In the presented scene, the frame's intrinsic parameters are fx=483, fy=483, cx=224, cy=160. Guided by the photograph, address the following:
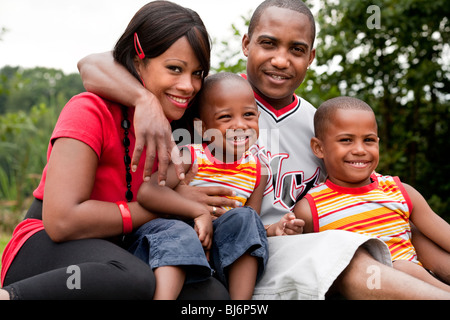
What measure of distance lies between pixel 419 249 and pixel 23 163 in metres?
5.51

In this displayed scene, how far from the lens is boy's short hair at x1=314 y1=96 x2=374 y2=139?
100 inches

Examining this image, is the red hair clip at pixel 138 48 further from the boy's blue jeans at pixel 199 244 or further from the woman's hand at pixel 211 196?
the boy's blue jeans at pixel 199 244

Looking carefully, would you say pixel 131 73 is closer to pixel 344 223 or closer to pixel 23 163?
pixel 344 223

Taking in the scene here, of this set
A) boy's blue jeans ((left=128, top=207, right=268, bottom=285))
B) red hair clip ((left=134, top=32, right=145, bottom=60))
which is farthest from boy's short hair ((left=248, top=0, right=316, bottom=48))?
boy's blue jeans ((left=128, top=207, right=268, bottom=285))

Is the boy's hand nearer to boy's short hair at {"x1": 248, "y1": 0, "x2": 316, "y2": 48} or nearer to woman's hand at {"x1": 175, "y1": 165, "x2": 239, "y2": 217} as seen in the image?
woman's hand at {"x1": 175, "y1": 165, "x2": 239, "y2": 217}

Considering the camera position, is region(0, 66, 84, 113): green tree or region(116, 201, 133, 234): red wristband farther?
region(0, 66, 84, 113): green tree

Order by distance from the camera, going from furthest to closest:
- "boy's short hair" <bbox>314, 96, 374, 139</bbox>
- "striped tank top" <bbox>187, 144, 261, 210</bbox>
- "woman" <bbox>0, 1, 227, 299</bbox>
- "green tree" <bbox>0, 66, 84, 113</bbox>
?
1. "green tree" <bbox>0, 66, 84, 113</bbox>
2. "boy's short hair" <bbox>314, 96, 374, 139</bbox>
3. "striped tank top" <bbox>187, 144, 261, 210</bbox>
4. "woman" <bbox>0, 1, 227, 299</bbox>

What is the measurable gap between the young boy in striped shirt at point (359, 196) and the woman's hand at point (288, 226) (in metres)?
0.18

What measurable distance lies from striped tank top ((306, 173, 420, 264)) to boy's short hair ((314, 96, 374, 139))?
32 cm

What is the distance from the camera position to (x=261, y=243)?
6.61ft

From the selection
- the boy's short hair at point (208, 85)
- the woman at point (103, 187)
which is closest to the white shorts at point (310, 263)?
the woman at point (103, 187)

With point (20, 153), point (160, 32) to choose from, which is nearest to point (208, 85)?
point (160, 32)

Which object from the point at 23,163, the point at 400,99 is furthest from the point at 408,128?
the point at 23,163

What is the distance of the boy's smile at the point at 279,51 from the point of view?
2580 mm
